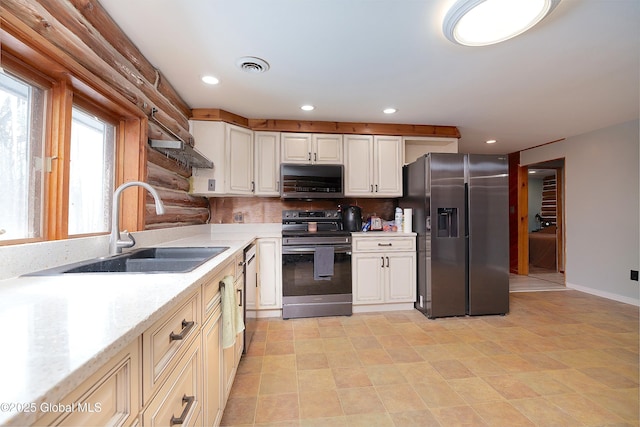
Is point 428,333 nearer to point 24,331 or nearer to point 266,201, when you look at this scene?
point 266,201

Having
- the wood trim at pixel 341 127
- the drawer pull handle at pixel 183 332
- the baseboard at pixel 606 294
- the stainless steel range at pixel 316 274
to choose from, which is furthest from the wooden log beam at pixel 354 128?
the baseboard at pixel 606 294

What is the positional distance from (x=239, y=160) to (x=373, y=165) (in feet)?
5.28

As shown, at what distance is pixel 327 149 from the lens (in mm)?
3182

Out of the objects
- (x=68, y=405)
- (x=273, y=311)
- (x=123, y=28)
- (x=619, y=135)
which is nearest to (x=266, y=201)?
(x=273, y=311)

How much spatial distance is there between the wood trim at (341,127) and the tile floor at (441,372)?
86.6 inches

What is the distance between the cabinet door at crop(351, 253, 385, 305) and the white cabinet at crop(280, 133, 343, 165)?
1.20 m

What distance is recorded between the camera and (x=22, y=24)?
97cm

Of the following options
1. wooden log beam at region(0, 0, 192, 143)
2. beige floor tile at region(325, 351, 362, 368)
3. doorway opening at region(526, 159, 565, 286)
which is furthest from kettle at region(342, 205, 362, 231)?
doorway opening at region(526, 159, 565, 286)

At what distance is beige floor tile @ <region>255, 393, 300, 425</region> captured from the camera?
1.45 m

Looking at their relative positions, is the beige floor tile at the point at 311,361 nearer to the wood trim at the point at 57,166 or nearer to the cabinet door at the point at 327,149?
the wood trim at the point at 57,166

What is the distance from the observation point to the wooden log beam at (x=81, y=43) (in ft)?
3.31

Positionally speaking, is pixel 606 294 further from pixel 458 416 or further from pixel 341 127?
pixel 341 127

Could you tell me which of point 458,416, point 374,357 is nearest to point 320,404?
point 374,357

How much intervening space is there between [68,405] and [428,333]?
2658 mm
